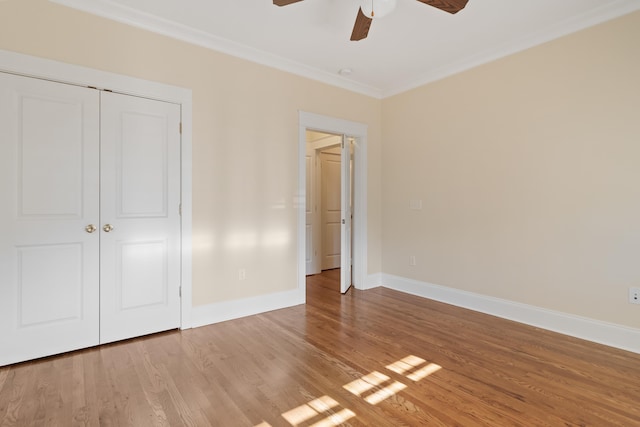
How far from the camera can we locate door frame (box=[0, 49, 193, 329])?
2.39m

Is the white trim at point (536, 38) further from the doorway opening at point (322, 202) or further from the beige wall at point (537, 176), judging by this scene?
the doorway opening at point (322, 202)

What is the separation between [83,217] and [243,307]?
1.68m

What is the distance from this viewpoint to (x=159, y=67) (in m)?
2.94

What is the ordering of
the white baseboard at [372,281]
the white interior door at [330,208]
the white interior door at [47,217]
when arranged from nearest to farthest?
the white interior door at [47,217], the white baseboard at [372,281], the white interior door at [330,208]

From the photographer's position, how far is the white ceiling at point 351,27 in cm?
265

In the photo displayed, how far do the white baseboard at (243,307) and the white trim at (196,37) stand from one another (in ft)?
8.47

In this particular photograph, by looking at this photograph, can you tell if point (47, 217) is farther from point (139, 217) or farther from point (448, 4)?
point (448, 4)

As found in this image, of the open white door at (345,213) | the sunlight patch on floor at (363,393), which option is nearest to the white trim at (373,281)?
the open white door at (345,213)

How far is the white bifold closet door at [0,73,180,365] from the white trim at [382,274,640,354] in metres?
2.97

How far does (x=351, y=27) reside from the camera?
2984 millimetres

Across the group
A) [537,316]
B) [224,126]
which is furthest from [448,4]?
[537,316]

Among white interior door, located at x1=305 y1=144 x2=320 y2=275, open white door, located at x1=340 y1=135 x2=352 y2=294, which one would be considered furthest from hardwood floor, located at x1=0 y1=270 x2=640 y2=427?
white interior door, located at x1=305 y1=144 x2=320 y2=275

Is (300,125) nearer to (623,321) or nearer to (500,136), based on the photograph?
(500,136)

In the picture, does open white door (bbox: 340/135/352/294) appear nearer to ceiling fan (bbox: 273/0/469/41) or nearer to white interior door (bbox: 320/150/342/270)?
white interior door (bbox: 320/150/342/270)
